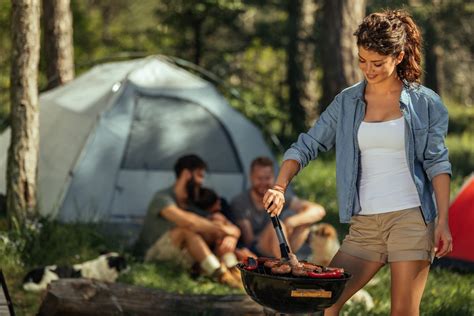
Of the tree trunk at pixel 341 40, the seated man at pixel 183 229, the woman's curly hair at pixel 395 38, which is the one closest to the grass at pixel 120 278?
the seated man at pixel 183 229

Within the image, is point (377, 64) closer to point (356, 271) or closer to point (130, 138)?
point (356, 271)

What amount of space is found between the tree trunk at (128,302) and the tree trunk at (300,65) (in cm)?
1056

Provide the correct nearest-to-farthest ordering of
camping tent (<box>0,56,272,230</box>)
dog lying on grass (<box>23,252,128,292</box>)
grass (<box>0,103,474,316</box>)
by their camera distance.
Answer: grass (<box>0,103,474,316</box>)
dog lying on grass (<box>23,252,128,292</box>)
camping tent (<box>0,56,272,230</box>)

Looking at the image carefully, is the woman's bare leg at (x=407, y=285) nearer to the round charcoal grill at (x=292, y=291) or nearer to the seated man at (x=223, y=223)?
the round charcoal grill at (x=292, y=291)

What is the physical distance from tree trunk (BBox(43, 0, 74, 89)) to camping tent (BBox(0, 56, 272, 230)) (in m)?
1.21

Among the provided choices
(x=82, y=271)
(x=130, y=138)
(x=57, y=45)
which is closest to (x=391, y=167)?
(x=82, y=271)

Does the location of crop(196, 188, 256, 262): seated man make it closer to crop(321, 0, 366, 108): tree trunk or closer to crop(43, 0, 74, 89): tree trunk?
crop(43, 0, 74, 89): tree trunk

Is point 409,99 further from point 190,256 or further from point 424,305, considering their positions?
point 190,256

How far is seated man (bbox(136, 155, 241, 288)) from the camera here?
759 centimetres

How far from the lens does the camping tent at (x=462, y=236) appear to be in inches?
313

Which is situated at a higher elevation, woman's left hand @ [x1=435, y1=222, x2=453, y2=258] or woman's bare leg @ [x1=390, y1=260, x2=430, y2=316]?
woman's left hand @ [x1=435, y1=222, x2=453, y2=258]

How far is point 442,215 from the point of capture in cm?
402

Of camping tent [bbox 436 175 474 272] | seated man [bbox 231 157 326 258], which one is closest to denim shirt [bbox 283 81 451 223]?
seated man [bbox 231 157 326 258]

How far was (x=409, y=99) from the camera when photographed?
4.13 m
